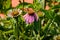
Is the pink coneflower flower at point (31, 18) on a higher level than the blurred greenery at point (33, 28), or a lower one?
higher

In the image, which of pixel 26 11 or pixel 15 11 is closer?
pixel 15 11

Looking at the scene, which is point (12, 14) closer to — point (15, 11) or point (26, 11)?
point (15, 11)

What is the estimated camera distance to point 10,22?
1.88m

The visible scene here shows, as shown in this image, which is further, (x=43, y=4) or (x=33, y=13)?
(x=43, y=4)

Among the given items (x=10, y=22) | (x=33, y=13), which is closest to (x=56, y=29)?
(x=33, y=13)

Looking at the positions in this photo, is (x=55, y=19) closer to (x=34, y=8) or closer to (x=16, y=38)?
(x=34, y=8)

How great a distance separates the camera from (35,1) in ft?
6.39

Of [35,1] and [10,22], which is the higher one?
[35,1]

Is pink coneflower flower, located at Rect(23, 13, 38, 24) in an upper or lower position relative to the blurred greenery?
upper

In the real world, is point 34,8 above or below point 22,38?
above

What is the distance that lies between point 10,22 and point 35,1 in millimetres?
237

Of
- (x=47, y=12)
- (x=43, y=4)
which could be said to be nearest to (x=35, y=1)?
(x=43, y=4)

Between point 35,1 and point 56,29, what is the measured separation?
0.27 m

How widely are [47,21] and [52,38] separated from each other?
0.48 feet
